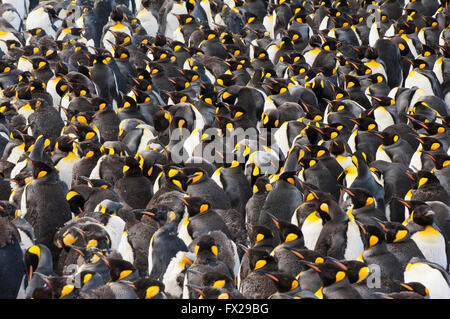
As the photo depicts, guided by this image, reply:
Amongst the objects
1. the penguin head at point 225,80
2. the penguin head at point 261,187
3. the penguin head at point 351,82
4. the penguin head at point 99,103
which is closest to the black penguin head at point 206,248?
the penguin head at point 261,187

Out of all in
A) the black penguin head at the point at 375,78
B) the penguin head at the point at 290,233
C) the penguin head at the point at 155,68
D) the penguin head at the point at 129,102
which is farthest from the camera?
the penguin head at the point at 155,68

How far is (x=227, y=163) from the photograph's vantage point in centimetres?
593

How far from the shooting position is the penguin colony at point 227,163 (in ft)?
14.2

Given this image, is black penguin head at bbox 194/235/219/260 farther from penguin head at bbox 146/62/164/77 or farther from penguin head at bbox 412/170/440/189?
penguin head at bbox 146/62/164/77

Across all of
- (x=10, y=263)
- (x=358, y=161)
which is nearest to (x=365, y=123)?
(x=358, y=161)

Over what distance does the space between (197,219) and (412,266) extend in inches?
54.7

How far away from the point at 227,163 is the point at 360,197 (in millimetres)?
1197

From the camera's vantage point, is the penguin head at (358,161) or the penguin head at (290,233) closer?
the penguin head at (290,233)

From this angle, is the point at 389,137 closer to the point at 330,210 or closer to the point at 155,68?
the point at 330,210

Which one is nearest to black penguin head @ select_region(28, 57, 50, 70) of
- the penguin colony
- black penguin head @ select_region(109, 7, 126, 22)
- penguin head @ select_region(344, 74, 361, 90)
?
the penguin colony

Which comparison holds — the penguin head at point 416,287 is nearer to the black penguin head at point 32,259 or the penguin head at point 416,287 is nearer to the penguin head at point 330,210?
the penguin head at point 330,210

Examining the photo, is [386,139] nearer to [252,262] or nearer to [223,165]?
[223,165]

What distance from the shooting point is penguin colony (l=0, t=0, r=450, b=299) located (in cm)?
433
